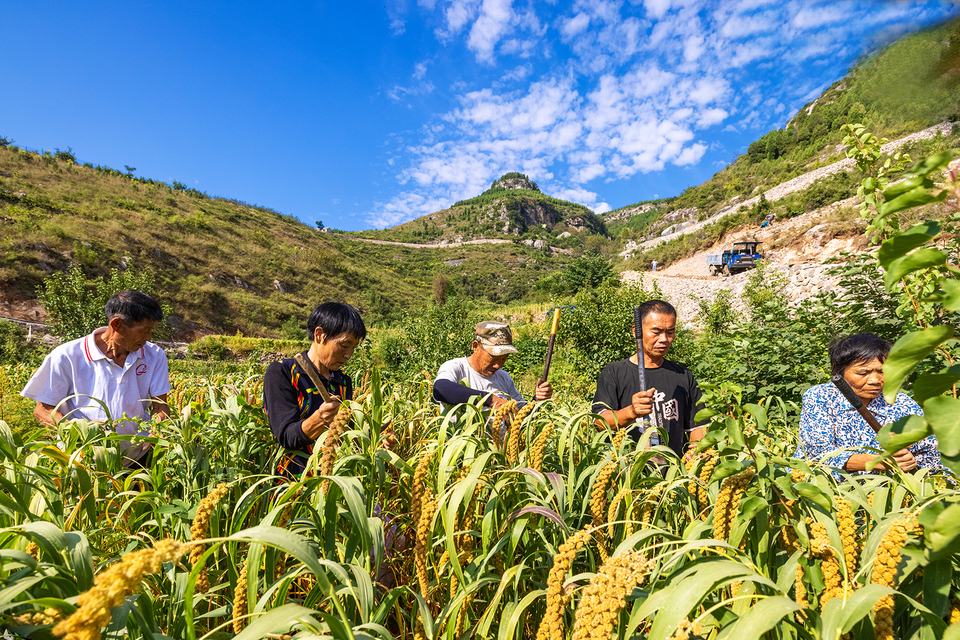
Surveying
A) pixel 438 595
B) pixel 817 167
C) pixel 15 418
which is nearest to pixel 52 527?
pixel 438 595

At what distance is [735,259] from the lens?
23797 millimetres

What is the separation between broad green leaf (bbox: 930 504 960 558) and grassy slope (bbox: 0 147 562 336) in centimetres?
2814

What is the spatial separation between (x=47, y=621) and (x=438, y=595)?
736mm

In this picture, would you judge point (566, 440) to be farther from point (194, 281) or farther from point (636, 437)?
point (194, 281)

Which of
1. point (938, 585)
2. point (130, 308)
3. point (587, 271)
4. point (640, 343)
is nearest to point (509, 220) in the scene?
point (587, 271)

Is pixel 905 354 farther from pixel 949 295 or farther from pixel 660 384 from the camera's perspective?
pixel 660 384

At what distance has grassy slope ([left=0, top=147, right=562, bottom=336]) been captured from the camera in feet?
73.9

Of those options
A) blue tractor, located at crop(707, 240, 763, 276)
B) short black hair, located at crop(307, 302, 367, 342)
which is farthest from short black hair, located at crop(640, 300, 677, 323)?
blue tractor, located at crop(707, 240, 763, 276)

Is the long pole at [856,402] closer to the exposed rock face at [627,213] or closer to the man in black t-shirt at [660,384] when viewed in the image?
the man in black t-shirt at [660,384]

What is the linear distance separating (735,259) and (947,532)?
27483mm

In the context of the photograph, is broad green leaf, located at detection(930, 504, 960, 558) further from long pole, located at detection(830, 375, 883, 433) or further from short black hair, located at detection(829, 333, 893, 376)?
short black hair, located at detection(829, 333, 893, 376)

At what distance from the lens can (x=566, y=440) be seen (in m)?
1.40

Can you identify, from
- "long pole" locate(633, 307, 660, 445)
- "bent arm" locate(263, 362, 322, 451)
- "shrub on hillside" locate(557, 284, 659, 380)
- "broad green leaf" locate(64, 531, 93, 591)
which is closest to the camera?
"broad green leaf" locate(64, 531, 93, 591)

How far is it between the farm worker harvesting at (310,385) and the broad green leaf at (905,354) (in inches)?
56.6
